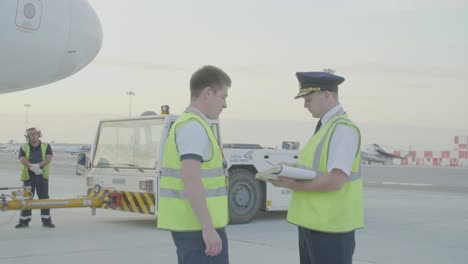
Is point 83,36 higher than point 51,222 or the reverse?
higher

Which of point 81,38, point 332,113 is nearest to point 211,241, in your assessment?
point 332,113

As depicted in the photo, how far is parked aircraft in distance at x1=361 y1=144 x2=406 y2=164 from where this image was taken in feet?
186

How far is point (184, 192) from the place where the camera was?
3316 millimetres

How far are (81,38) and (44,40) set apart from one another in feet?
1.65

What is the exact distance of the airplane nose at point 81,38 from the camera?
6.27 metres

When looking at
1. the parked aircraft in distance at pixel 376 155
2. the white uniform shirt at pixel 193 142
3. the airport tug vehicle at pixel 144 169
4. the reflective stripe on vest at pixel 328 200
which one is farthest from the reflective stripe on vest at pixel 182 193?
the parked aircraft in distance at pixel 376 155

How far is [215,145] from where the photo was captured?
3.38 metres

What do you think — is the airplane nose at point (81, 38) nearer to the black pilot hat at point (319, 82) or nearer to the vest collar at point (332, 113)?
the black pilot hat at point (319, 82)

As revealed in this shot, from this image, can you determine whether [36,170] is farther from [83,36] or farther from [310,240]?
[310,240]

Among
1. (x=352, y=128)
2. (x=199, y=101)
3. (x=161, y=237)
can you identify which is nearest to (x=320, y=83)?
(x=352, y=128)

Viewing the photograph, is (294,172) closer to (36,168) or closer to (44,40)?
(44,40)

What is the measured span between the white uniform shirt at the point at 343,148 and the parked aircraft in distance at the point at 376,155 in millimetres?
54076

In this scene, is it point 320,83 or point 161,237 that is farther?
point 161,237

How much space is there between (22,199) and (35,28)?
4092mm
